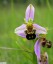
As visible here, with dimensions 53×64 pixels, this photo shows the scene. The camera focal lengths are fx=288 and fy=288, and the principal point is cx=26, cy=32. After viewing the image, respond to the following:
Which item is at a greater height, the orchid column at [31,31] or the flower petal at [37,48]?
the orchid column at [31,31]

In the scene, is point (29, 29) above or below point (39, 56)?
above

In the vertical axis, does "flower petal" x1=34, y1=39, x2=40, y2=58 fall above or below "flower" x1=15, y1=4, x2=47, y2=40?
below

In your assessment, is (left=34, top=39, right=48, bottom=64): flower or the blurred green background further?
the blurred green background

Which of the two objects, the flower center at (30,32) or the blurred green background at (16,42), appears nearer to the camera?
the flower center at (30,32)

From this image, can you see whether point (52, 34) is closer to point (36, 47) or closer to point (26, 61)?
point (26, 61)

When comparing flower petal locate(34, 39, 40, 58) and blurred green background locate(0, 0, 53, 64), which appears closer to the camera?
flower petal locate(34, 39, 40, 58)

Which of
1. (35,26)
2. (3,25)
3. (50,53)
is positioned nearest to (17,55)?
(50,53)

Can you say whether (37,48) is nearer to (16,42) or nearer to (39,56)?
(39,56)

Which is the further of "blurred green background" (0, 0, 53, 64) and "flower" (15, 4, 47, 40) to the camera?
"blurred green background" (0, 0, 53, 64)

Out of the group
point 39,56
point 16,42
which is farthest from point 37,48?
point 16,42

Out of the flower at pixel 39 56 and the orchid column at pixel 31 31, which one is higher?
the orchid column at pixel 31 31

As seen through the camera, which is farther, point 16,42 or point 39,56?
point 16,42

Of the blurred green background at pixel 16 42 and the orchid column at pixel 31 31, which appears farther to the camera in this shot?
the blurred green background at pixel 16 42
